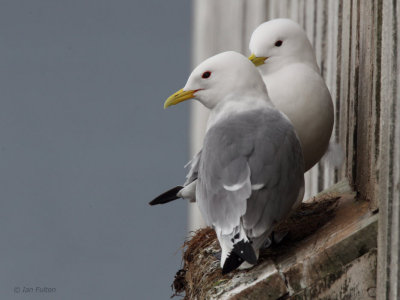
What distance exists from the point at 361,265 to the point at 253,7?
11.0 feet

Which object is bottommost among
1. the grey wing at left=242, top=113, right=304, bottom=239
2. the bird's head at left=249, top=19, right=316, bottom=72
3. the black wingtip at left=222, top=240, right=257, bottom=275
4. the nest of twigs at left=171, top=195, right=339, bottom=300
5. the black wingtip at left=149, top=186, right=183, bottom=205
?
the nest of twigs at left=171, top=195, right=339, bottom=300

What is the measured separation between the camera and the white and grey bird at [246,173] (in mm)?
2242

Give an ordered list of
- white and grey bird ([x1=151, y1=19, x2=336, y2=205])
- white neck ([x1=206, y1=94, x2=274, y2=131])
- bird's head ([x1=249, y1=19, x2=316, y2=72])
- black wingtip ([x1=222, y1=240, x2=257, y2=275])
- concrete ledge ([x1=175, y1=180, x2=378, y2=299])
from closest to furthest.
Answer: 1. black wingtip ([x1=222, y1=240, x2=257, y2=275])
2. concrete ledge ([x1=175, y1=180, x2=378, y2=299])
3. white neck ([x1=206, y1=94, x2=274, y2=131])
4. white and grey bird ([x1=151, y1=19, x2=336, y2=205])
5. bird's head ([x1=249, y1=19, x2=316, y2=72])

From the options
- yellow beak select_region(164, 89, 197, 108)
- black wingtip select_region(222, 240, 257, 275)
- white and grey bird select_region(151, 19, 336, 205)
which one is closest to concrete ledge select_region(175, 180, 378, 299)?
black wingtip select_region(222, 240, 257, 275)

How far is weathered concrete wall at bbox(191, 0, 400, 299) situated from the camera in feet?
7.34

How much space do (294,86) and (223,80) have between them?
0.34 m

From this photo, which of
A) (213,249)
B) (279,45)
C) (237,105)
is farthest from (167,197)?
(279,45)

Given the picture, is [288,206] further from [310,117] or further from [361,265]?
[310,117]

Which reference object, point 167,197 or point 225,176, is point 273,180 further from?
point 167,197

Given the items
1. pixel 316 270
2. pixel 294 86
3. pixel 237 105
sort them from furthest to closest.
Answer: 1. pixel 294 86
2. pixel 237 105
3. pixel 316 270

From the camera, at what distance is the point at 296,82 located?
2.82 metres

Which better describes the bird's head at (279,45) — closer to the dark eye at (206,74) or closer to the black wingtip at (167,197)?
the dark eye at (206,74)

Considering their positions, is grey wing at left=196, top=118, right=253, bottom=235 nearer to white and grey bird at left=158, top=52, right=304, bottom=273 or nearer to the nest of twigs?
white and grey bird at left=158, top=52, right=304, bottom=273

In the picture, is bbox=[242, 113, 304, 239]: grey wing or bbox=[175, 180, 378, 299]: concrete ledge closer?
bbox=[242, 113, 304, 239]: grey wing
